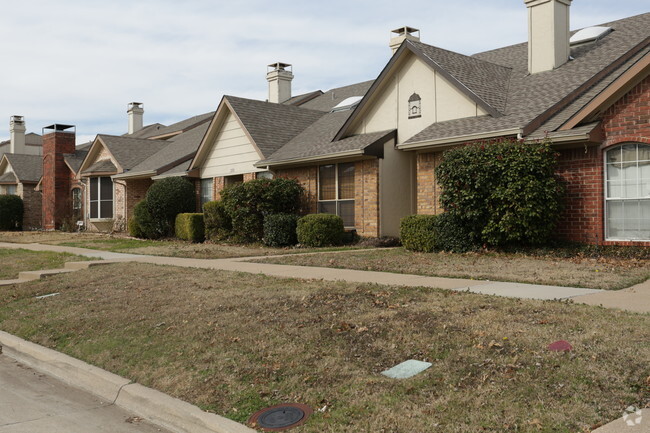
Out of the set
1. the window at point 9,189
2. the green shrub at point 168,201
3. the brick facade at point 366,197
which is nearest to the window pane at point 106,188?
the green shrub at point 168,201

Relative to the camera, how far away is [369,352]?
18.6 ft

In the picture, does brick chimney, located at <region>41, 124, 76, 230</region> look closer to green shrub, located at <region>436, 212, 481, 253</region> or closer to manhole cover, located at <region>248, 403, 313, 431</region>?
green shrub, located at <region>436, 212, 481, 253</region>

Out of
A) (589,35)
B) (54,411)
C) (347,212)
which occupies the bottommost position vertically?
(54,411)

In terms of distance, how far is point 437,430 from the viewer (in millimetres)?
4039

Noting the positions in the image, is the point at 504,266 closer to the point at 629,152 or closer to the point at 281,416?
the point at 629,152

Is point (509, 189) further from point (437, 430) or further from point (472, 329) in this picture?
point (437, 430)

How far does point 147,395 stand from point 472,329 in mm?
3223

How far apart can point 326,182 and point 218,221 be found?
163 inches

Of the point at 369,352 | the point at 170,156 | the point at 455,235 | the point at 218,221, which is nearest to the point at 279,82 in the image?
the point at 170,156

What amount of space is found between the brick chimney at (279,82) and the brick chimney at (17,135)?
2931cm

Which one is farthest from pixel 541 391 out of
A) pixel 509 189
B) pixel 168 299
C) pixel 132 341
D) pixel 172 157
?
pixel 172 157

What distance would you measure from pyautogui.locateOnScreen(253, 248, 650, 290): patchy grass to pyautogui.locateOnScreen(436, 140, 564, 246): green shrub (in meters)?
0.60

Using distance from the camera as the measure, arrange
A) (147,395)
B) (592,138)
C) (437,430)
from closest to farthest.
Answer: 1. (437,430)
2. (147,395)
3. (592,138)

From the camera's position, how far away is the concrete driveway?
4.87m
